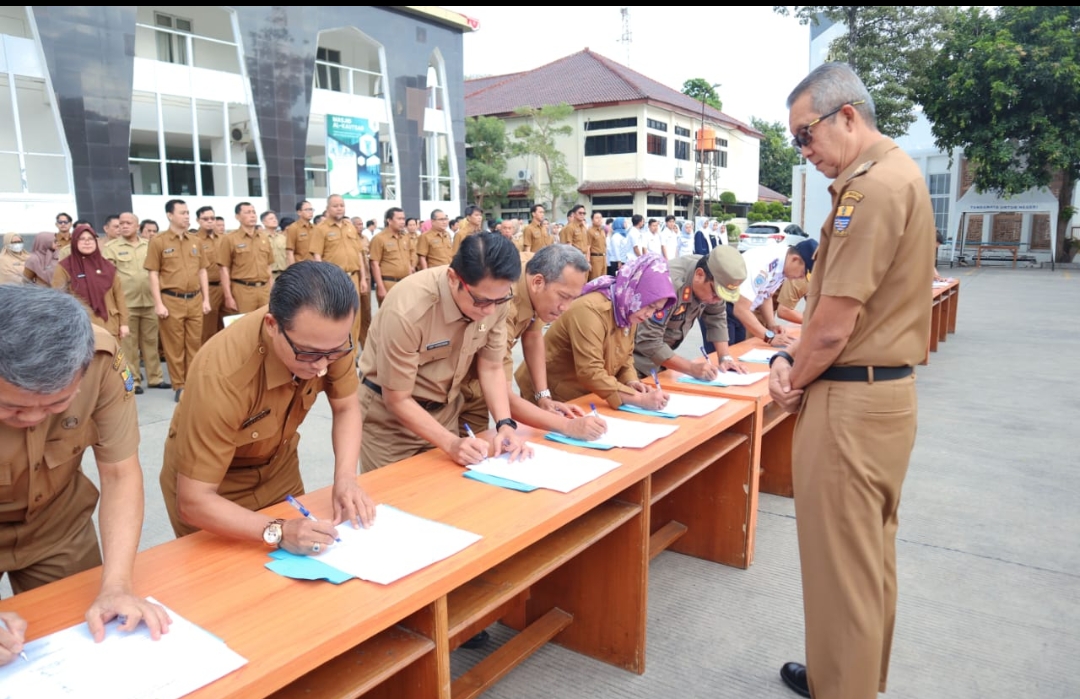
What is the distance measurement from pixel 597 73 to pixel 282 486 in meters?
28.4

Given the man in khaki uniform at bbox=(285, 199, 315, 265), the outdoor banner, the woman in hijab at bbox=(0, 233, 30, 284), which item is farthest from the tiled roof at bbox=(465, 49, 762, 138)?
the woman in hijab at bbox=(0, 233, 30, 284)

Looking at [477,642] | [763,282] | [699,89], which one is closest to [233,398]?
[477,642]

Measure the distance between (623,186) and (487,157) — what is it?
16.5 feet

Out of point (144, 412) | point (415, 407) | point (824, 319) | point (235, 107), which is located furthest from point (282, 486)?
point (235, 107)

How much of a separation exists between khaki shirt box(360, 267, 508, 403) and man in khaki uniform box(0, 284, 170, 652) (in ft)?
2.31

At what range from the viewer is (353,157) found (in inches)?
629

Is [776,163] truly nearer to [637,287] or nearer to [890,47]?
[890,47]

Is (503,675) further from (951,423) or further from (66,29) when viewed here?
(66,29)

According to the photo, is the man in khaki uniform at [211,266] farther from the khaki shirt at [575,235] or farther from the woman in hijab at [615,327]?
the khaki shirt at [575,235]

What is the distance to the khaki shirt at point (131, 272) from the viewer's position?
19.7ft

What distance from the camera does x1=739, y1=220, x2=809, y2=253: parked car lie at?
1890 centimetres

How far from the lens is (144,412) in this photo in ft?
16.5

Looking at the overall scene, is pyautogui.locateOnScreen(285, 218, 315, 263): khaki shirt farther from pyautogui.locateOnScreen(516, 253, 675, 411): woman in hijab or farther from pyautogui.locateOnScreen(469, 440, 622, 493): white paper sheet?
pyautogui.locateOnScreen(469, 440, 622, 493): white paper sheet

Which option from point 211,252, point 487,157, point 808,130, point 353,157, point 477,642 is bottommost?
point 477,642
